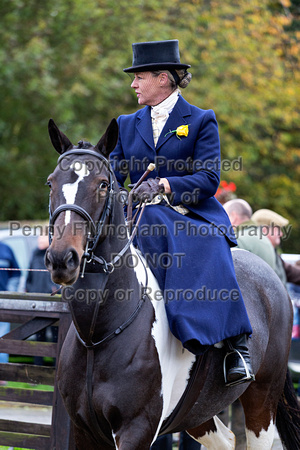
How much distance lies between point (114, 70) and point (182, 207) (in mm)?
13658

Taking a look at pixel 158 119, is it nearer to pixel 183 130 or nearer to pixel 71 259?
pixel 183 130

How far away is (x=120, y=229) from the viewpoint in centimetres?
389

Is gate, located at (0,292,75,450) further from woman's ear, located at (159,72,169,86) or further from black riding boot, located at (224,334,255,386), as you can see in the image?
woman's ear, located at (159,72,169,86)

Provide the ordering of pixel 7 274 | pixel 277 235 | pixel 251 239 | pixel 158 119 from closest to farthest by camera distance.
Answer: pixel 158 119 < pixel 251 239 < pixel 277 235 < pixel 7 274

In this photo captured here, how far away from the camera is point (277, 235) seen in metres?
8.06

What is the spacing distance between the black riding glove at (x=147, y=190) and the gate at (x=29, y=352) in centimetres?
148

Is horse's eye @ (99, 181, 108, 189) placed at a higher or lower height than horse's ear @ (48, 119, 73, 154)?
lower

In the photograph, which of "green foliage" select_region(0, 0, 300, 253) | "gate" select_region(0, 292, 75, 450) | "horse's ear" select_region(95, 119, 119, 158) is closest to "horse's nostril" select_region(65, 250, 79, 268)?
"horse's ear" select_region(95, 119, 119, 158)

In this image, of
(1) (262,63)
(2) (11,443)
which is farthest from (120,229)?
(1) (262,63)

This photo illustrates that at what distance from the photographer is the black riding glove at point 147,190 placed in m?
4.04

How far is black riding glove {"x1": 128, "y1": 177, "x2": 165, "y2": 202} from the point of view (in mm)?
4043

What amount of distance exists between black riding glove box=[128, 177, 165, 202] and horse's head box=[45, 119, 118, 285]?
0.30m

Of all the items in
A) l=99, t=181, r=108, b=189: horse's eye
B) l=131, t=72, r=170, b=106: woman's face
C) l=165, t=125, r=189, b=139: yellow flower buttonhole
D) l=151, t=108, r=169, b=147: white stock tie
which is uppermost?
l=131, t=72, r=170, b=106: woman's face

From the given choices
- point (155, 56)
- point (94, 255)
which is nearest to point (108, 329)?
point (94, 255)
